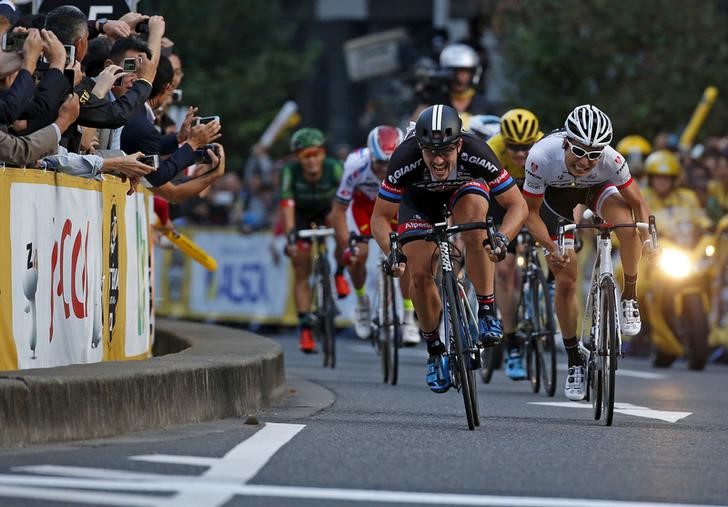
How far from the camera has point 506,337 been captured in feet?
53.4

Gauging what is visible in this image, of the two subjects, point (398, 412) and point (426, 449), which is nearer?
point (426, 449)

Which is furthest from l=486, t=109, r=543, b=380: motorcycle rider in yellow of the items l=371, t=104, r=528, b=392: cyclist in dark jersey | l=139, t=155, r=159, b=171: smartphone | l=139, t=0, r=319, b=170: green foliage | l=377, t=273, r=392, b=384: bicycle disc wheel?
l=139, t=0, r=319, b=170: green foliage

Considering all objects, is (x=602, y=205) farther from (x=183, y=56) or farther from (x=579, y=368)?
(x=183, y=56)

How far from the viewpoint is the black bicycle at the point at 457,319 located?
38.6ft

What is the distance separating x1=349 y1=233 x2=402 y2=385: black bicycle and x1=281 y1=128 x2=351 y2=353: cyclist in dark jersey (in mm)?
2875

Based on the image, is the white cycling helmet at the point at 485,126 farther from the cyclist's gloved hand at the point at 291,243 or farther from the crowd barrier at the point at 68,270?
the crowd barrier at the point at 68,270

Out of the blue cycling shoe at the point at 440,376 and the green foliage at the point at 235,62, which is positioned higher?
the green foliage at the point at 235,62

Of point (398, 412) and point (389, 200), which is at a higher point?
point (389, 200)

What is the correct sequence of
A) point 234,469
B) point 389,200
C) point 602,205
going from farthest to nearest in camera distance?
point 602,205 → point 389,200 → point 234,469

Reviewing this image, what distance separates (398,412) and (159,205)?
4582mm

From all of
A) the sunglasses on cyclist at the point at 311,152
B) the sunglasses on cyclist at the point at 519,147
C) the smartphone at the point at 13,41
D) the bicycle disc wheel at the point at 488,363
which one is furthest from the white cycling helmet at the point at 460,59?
the smartphone at the point at 13,41

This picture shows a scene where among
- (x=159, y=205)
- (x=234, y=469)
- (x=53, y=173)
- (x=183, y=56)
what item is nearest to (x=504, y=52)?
(x=183, y=56)

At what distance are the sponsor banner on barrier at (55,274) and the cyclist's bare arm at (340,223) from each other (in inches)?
224

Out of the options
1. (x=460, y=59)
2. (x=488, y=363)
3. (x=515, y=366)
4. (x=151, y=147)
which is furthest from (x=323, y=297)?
(x=151, y=147)
